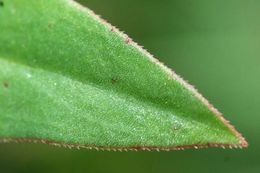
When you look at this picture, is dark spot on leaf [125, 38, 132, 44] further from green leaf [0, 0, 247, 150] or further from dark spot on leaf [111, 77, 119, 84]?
dark spot on leaf [111, 77, 119, 84]

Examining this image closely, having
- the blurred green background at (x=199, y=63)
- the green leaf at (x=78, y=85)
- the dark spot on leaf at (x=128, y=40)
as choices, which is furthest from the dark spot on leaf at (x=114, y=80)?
the blurred green background at (x=199, y=63)

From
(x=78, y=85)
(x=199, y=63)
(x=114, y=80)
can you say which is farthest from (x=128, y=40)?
(x=199, y=63)

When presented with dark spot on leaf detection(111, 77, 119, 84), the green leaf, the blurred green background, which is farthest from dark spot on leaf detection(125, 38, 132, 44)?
the blurred green background

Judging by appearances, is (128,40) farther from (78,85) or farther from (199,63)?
(199,63)

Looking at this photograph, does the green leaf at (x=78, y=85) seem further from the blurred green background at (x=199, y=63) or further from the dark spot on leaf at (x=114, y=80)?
the blurred green background at (x=199, y=63)

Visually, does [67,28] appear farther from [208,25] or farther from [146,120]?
[208,25]

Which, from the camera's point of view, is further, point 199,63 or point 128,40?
point 199,63
